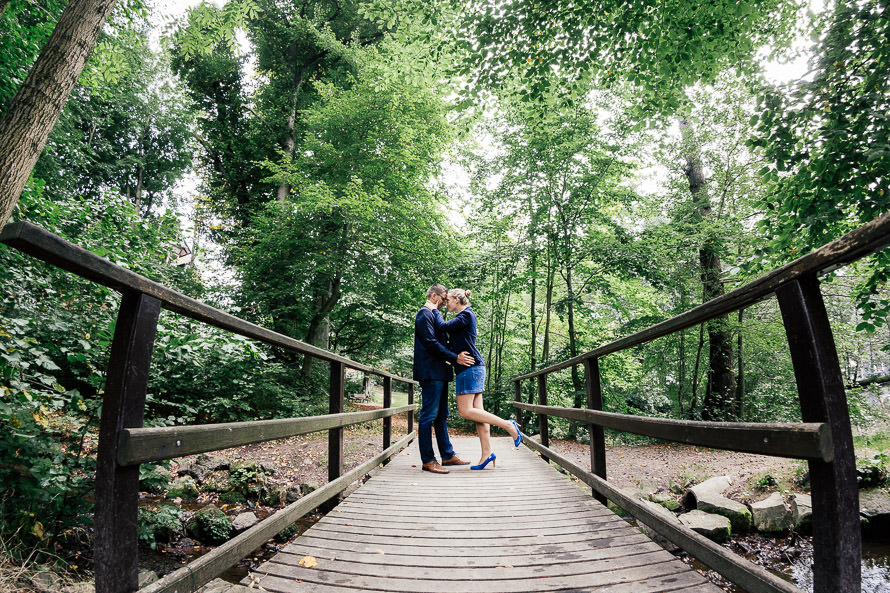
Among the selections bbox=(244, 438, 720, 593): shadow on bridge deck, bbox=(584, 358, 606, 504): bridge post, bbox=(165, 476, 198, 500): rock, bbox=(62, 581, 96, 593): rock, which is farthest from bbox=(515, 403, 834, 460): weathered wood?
bbox=(165, 476, 198, 500): rock

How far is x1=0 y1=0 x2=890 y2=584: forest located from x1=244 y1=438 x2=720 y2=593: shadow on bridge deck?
6.42 feet

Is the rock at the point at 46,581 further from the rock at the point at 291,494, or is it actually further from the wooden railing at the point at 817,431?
the wooden railing at the point at 817,431

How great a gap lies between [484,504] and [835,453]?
250 cm

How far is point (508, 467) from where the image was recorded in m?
4.89

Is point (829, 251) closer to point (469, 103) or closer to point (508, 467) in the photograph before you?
point (508, 467)

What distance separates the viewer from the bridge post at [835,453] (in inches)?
45.3

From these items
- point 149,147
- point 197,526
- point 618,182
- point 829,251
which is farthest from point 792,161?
point 149,147

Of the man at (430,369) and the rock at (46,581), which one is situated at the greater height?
the man at (430,369)

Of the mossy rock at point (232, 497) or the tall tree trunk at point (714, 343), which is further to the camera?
the tall tree trunk at point (714, 343)

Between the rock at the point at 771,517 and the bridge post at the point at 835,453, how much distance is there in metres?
4.38

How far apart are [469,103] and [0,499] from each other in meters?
6.82

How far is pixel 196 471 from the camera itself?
602cm

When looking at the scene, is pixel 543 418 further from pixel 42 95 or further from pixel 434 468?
pixel 42 95

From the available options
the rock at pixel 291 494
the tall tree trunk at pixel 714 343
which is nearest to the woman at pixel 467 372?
the rock at pixel 291 494
